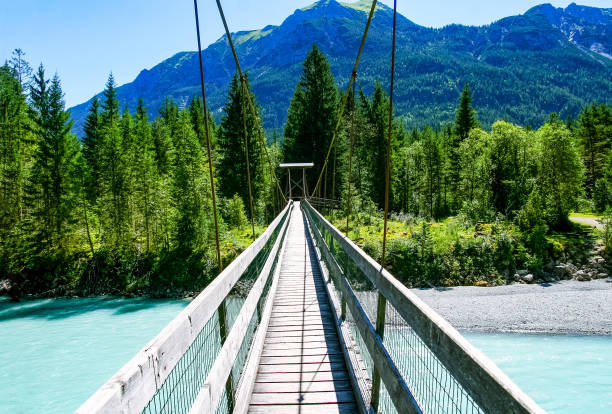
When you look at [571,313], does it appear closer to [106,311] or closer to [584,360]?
[584,360]

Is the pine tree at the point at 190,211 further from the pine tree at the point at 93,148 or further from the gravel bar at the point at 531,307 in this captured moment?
the gravel bar at the point at 531,307

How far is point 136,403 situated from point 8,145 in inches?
1168

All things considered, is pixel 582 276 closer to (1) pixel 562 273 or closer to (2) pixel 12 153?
(1) pixel 562 273

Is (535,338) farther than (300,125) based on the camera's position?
No

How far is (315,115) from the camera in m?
35.2

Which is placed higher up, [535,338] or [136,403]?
[136,403]

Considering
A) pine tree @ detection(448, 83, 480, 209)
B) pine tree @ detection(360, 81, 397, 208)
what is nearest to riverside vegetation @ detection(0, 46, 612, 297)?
pine tree @ detection(448, 83, 480, 209)

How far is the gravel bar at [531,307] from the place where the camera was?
15.0 m

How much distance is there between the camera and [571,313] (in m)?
15.7

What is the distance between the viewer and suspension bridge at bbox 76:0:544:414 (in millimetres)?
1084

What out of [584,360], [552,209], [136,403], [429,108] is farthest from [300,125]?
[429,108]

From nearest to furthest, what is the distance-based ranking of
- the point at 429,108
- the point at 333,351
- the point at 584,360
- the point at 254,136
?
the point at 333,351 < the point at 584,360 < the point at 254,136 < the point at 429,108

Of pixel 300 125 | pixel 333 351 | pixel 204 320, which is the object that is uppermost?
pixel 300 125

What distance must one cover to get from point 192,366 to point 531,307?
18.8 metres
